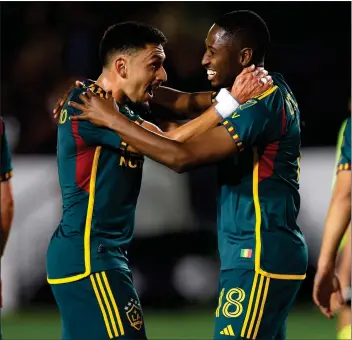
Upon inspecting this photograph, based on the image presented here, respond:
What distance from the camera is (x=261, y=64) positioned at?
16.8 feet

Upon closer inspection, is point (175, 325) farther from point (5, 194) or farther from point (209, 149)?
point (209, 149)

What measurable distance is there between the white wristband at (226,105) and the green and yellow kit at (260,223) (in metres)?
0.22

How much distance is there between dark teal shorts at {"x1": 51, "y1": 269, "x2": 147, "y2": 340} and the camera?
15.5ft

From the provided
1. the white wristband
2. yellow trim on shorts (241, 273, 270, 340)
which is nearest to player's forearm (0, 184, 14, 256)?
the white wristband

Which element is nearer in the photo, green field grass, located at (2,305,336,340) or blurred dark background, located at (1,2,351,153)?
green field grass, located at (2,305,336,340)

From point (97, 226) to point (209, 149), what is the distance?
2.18 feet

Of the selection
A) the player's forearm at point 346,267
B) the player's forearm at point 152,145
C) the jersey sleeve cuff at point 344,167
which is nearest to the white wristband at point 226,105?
the player's forearm at point 152,145

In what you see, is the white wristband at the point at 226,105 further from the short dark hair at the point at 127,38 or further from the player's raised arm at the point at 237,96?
the short dark hair at the point at 127,38

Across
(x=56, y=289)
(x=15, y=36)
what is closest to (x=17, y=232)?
(x=15, y=36)

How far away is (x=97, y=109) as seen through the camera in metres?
4.82

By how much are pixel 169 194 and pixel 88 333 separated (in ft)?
15.5

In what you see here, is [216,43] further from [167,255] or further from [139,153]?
[167,255]

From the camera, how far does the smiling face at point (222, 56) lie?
198 inches

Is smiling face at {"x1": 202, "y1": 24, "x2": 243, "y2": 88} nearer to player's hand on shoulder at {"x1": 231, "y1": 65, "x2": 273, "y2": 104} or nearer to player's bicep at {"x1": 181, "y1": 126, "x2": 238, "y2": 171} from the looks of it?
player's hand on shoulder at {"x1": 231, "y1": 65, "x2": 273, "y2": 104}
